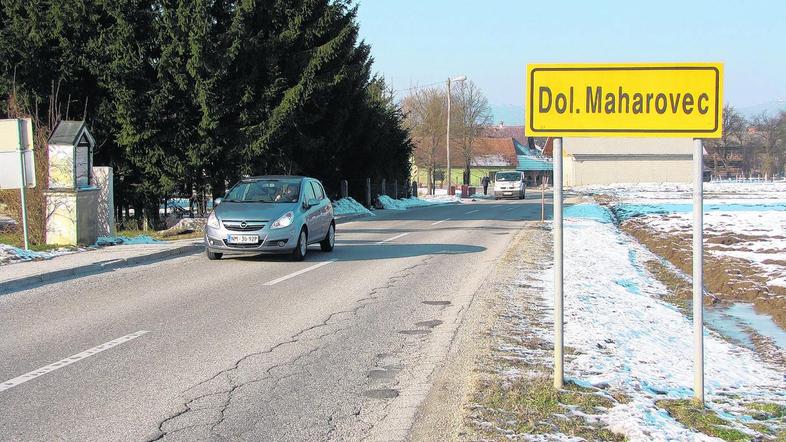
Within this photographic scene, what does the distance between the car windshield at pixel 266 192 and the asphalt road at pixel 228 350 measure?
1.81 m

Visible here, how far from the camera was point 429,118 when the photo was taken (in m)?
60.4

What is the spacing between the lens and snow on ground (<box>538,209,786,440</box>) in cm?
476


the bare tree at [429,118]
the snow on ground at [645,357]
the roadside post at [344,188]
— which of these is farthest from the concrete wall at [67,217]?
the bare tree at [429,118]

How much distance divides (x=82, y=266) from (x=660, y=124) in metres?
10.2

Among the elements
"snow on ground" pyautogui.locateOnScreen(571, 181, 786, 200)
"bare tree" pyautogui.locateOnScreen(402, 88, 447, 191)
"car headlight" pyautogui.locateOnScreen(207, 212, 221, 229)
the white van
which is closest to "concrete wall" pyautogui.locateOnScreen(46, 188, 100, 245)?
"car headlight" pyautogui.locateOnScreen(207, 212, 221, 229)

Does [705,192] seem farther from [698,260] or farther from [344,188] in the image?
[698,260]

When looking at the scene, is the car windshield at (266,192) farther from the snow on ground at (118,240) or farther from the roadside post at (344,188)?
the roadside post at (344,188)

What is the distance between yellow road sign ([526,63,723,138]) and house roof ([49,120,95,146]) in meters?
13.1

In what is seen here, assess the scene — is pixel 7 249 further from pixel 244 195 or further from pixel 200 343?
pixel 200 343

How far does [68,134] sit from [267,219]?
5821 millimetres

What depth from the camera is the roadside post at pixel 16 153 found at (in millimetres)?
14195

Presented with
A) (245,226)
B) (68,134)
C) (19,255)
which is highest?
(68,134)

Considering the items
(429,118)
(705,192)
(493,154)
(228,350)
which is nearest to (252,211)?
(228,350)

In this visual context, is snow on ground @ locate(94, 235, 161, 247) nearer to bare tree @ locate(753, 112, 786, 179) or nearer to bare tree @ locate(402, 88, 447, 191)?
bare tree @ locate(402, 88, 447, 191)
